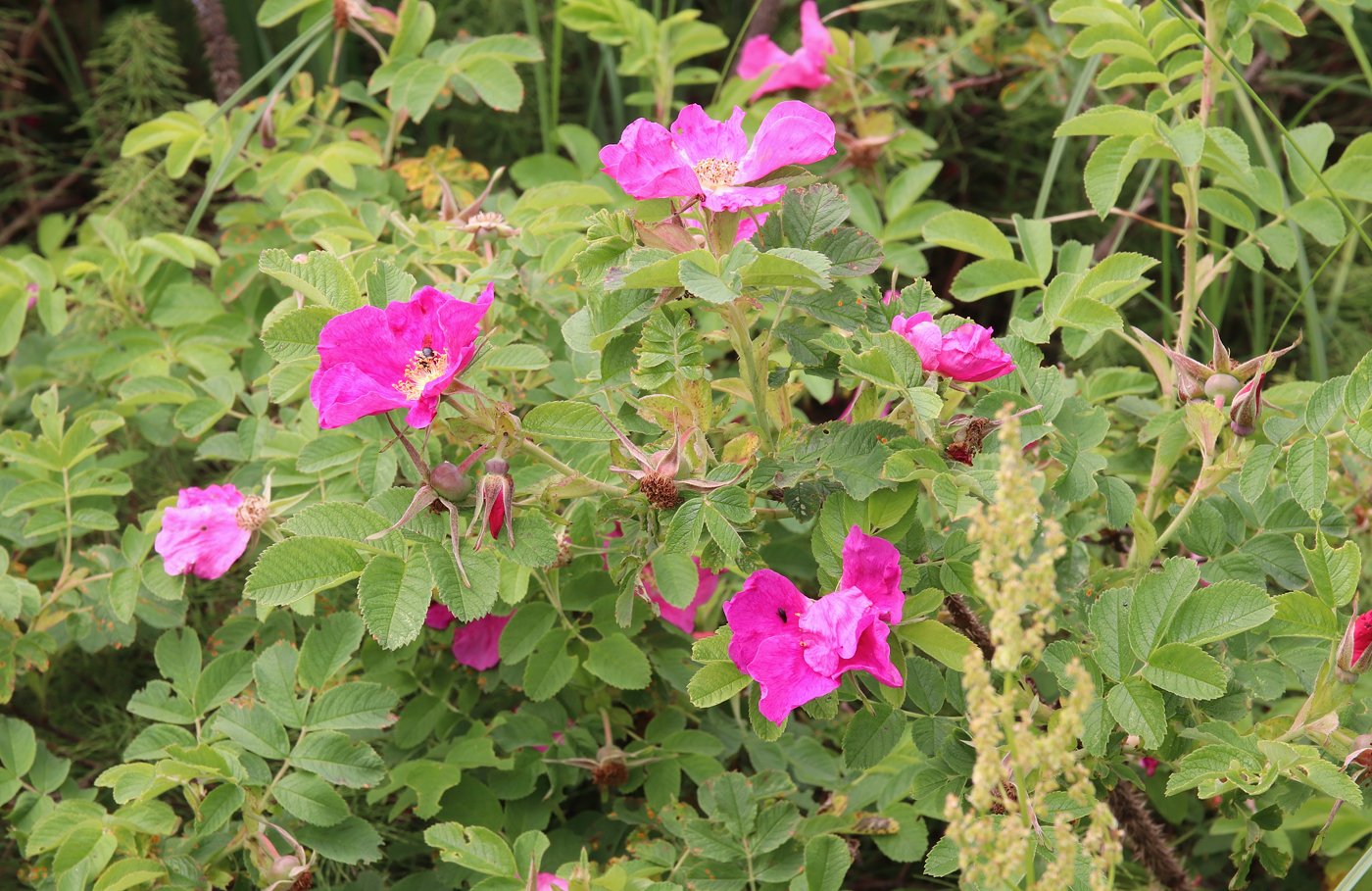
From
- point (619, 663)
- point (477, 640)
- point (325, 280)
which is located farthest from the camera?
point (477, 640)

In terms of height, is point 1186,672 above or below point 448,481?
below

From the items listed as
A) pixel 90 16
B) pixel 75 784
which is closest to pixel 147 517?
pixel 75 784

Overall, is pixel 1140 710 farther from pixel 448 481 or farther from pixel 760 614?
pixel 448 481

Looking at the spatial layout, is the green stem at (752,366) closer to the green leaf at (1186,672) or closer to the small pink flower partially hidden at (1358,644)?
the green leaf at (1186,672)

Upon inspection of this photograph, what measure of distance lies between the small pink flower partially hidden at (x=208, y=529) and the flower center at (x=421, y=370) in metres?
0.36

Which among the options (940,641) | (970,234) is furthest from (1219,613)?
(970,234)

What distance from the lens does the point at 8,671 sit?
133 cm

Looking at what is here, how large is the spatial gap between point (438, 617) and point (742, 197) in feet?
2.01

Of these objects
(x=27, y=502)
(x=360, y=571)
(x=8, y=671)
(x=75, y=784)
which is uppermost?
(x=360, y=571)

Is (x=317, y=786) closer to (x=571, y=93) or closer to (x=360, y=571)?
(x=360, y=571)

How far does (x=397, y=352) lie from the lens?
0.96 metres

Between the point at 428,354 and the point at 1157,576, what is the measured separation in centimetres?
58

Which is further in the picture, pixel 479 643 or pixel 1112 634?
pixel 479 643

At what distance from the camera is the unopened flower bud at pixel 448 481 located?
94cm
